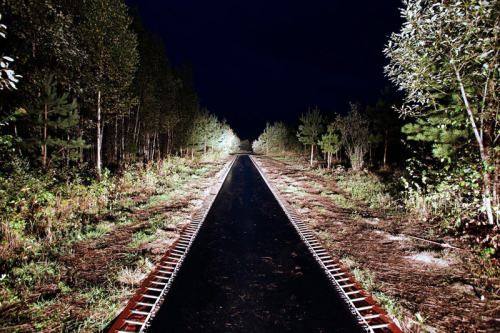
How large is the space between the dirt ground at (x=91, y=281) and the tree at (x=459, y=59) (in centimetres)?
741

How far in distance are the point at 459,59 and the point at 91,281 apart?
8470mm

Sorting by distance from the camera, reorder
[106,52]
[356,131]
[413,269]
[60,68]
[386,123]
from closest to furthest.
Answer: [413,269]
[60,68]
[106,52]
[356,131]
[386,123]

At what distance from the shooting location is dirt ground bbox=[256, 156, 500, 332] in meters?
3.31

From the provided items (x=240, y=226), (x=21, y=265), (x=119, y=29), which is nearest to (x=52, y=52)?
(x=119, y=29)

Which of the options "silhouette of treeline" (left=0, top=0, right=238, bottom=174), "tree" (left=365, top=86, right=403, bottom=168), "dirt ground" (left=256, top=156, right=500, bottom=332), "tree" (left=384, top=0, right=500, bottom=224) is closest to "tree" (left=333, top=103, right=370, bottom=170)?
"tree" (left=365, top=86, right=403, bottom=168)

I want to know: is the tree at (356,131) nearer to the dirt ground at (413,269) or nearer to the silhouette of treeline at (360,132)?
the silhouette of treeline at (360,132)

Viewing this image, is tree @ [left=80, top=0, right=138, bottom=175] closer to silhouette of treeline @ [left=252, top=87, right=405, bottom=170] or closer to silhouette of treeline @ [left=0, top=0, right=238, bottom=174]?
silhouette of treeline @ [left=0, top=0, right=238, bottom=174]

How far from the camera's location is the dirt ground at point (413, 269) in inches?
130

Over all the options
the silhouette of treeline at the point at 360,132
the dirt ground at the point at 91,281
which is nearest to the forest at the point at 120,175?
the dirt ground at the point at 91,281

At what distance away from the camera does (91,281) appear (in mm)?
4047

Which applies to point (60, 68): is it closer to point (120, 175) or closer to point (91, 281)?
point (120, 175)

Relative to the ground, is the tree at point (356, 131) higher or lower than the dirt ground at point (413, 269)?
higher

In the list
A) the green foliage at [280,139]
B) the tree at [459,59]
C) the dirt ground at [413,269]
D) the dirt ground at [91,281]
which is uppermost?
the green foliage at [280,139]

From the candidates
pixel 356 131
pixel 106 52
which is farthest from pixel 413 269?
pixel 356 131
